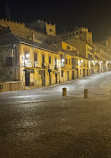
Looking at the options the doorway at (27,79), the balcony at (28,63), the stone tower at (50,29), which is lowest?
the doorway at (27,79)

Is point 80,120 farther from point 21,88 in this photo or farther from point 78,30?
point 78,30

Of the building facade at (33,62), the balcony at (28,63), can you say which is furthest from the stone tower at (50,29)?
the balcony at (28,63)

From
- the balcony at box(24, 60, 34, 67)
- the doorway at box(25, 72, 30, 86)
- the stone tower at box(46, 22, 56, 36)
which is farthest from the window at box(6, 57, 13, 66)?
the stone tower at box(46, 22, 56, 36)

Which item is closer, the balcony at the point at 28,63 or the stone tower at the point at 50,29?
the balcony at the point at 28,63

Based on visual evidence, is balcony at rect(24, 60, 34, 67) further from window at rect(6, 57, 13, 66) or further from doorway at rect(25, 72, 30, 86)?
window at rect(6, 57, 13, 66)

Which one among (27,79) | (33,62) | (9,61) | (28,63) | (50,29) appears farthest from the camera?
(50,29)

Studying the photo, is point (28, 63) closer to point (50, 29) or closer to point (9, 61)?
point (9, 61)

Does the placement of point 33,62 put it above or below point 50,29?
below

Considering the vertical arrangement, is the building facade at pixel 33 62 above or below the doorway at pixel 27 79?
above

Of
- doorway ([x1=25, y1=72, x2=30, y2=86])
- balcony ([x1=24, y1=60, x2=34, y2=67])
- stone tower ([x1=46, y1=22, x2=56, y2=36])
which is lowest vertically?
doorway ([x1=25, y1=72, x2=30, y2=86])

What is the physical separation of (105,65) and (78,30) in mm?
21511

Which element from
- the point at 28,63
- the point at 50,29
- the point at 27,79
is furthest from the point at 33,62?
the point at 50,29

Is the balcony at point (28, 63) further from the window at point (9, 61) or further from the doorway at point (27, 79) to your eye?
the window at point (9, 61)

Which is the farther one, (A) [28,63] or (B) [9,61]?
(A) [28,63]
